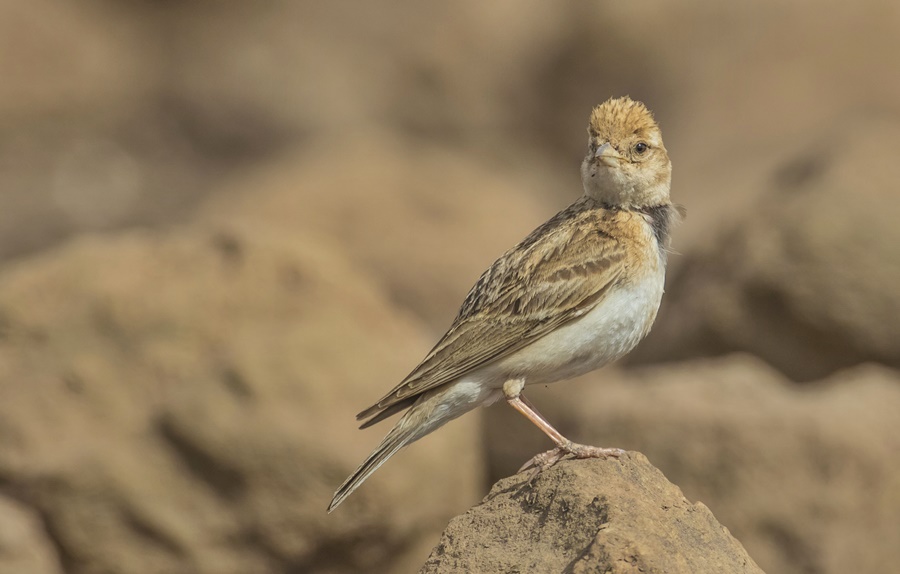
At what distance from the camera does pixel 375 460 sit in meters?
7.43

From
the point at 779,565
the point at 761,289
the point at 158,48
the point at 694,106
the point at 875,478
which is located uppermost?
the point at 158,48

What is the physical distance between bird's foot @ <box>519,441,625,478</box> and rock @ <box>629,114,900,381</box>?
6.99 m

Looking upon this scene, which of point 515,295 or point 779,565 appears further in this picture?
point 779,565

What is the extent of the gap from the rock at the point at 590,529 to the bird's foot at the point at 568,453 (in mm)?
68

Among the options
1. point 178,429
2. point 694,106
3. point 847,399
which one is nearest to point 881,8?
point 694,106

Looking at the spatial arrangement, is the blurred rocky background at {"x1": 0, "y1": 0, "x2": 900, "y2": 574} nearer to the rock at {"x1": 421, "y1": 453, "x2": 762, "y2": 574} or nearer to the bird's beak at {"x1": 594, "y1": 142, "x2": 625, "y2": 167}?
the bird's beak at {"x1": 594, "y1": 142, "x2": 625, "y2": 167}

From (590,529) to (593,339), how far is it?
5.16 ft

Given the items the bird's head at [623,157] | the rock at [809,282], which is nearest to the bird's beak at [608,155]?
the bird's head at [623,157]

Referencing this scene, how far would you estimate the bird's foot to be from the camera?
7.00 metres

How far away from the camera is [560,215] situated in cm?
847

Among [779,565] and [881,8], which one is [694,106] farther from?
[779,565]

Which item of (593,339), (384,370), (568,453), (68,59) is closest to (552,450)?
(568,453)

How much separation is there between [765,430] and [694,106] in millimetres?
14665

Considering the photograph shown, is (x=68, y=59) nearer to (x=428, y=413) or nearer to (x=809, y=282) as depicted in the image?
(x=809, y=282)
